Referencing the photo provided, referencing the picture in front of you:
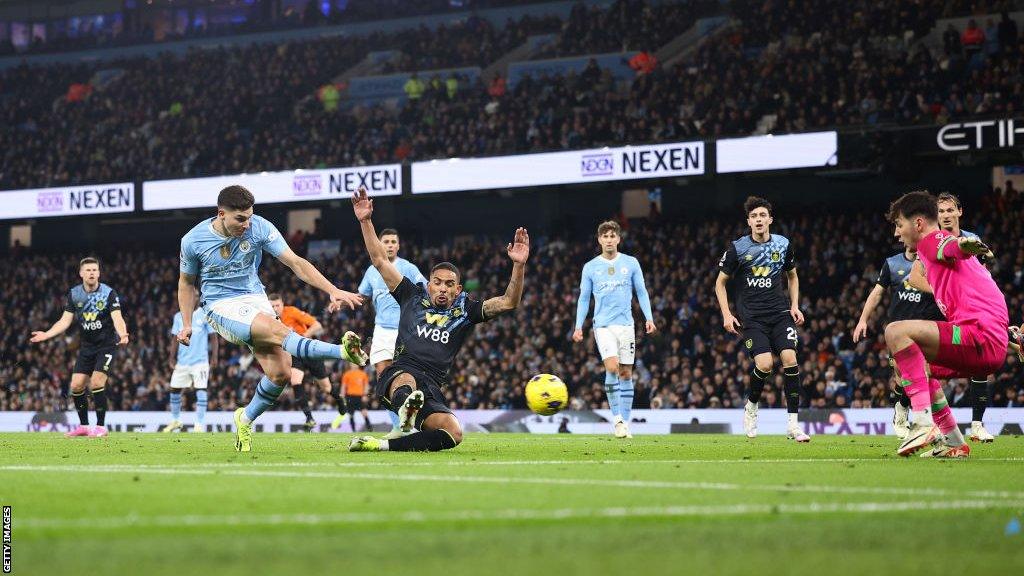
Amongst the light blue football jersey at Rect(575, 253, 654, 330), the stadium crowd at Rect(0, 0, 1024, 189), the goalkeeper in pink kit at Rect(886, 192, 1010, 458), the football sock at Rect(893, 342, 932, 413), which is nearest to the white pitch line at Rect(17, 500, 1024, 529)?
the goalkeeper in pink kit at Rect(886, 192, 1010, 458)

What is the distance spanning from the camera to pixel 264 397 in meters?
11.4

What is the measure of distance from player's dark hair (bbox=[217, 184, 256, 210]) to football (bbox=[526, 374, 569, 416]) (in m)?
2.98

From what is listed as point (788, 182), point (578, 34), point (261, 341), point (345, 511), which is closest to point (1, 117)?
point (578, 34)

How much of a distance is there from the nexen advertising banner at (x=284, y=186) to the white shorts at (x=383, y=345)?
583 inches

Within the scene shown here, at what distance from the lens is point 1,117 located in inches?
1658

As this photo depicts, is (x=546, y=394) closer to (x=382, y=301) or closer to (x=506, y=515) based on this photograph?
(x=382, y=301)

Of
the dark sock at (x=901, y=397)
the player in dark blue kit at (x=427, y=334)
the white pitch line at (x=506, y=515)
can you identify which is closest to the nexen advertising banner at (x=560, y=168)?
the dark sock at (x=901, y=397)

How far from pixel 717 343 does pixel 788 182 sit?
7216mm

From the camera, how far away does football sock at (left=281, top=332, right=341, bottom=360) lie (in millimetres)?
10336

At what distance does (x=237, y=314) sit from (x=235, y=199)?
3.22 feet

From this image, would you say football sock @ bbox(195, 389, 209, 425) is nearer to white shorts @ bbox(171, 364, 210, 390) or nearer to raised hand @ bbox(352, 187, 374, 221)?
white shorts @ bbox(171, 364, 210, 390)

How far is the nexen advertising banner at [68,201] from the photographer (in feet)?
110

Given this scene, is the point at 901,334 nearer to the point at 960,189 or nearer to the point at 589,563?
the point at 589,563

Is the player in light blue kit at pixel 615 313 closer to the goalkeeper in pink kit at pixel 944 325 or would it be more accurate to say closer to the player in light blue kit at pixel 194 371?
the goalkeeper in pink kit at pixel 944 325
